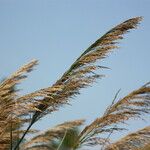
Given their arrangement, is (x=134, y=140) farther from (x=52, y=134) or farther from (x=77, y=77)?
(x=52, y=134)

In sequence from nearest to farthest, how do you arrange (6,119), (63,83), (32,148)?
1. (6,119)
2. (63,83)
3. (32,148)

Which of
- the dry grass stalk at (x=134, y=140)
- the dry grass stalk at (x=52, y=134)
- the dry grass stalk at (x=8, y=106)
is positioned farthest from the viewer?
the dry grass stalk at (x=52, y=134)

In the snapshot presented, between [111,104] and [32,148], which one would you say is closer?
[111,104]

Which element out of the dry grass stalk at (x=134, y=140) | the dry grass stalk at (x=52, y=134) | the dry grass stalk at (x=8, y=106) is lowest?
the dry grass stalk at (x=52, y=134)

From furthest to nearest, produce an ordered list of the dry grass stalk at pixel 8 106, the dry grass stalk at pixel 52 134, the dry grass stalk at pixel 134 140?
the dry grass stalk at pixel 52 134 → the dry grass stalk at pixel 134 140 → the dry grass stalk at pixel 8 106

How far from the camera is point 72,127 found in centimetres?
1037

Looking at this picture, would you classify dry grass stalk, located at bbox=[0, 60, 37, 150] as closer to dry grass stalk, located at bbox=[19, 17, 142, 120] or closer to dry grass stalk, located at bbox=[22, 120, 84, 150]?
dry grass stalk, located at bbox=[19, 17, 142, 120]

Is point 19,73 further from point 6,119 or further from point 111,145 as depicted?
point 111,145

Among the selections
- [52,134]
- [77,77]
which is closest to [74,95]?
[77,77]

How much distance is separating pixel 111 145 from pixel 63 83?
3.48ft

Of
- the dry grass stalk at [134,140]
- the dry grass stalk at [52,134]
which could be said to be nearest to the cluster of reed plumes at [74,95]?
the dry grass stalk at [134,140]

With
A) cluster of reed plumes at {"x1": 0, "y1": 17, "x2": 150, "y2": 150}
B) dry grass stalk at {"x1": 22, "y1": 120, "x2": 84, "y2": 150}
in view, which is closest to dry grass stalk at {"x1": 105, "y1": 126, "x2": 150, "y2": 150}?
cluster of reed plumes at {"x1": 0, "y1": 17, "x2": 150, "y2": 150}

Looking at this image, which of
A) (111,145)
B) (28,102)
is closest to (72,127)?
(111,145)

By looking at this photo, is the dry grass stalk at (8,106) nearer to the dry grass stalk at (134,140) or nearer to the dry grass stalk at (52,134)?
the dry grass stalk at (134,140)
